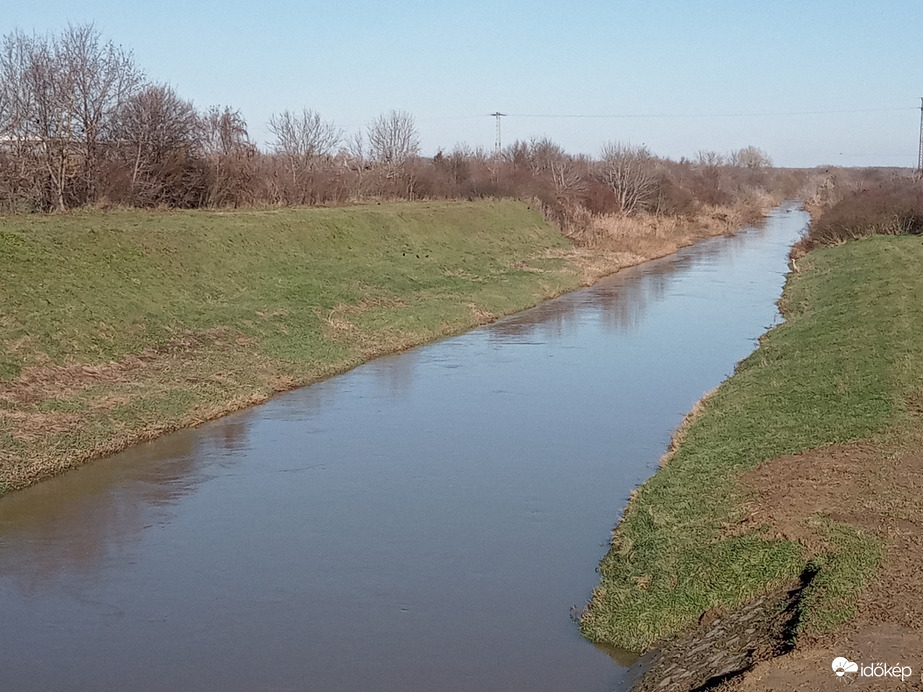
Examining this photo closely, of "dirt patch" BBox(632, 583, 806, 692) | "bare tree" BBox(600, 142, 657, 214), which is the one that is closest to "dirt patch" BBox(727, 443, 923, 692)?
"dirt patch" BBox(632, 583, 806, 692)

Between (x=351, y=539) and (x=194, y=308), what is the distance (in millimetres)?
12372

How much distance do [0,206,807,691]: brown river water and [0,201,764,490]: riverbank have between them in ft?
2.94

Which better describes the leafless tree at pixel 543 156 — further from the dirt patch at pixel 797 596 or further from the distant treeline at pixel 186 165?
the dirt patch at pixel 797 596

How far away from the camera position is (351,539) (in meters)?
11.8

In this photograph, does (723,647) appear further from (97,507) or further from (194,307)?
(194,307)

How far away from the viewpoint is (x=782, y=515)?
32.5 feet

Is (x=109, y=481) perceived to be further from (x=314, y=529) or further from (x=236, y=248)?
(x=236, y=248)

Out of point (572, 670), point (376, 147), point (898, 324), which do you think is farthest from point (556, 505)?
point (376, 147)

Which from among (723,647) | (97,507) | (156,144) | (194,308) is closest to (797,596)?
(723,647)

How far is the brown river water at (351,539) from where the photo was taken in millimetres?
8781

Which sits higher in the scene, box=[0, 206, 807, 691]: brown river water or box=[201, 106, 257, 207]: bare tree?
box=[201, 106, 257, 207]: bare tree

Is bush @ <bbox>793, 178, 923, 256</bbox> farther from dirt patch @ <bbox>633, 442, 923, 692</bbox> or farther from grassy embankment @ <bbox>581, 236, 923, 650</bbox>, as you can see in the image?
dirt patch @ <bbox>633, 442, 923, 692</bbox>

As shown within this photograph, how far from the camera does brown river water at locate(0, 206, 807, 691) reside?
878 centimetres

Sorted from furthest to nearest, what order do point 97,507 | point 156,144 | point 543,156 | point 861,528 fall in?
point 543,156 < point 156,144 < point 97,507 < point 861,528
